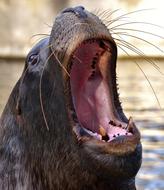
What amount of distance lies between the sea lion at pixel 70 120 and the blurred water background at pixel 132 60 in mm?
2846

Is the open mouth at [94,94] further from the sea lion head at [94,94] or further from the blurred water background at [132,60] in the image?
the blurred water background at [132,60]

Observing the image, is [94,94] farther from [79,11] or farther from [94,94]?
[79,11]

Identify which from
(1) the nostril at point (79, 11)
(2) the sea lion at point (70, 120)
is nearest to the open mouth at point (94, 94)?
(2) the sea lion at point (70, 120)

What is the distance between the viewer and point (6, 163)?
5.09m

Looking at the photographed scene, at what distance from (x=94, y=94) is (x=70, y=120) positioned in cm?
41

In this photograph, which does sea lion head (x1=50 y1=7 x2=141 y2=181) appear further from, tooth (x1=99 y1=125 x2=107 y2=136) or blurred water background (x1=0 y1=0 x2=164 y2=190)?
blurred water background (x1=0 y1=0 x2=164 y2=190)

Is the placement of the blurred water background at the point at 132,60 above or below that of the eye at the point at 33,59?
below

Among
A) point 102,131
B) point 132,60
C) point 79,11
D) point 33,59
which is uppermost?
point 79,11

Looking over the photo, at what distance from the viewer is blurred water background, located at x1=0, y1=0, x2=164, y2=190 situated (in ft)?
31.7

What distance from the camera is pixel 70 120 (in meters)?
4.62

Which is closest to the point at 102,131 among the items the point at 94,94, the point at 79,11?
the point at 94,94

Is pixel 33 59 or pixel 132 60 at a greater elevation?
pixel 33 59

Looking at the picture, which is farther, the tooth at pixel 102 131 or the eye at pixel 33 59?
the eye at pixel 33 59

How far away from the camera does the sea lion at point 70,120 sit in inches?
177
